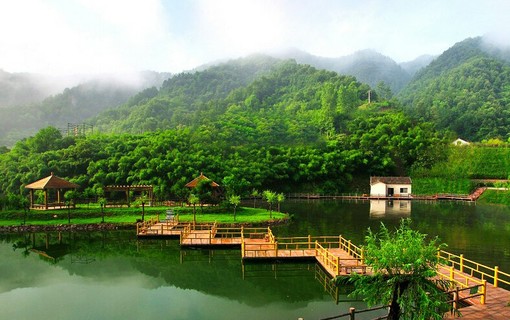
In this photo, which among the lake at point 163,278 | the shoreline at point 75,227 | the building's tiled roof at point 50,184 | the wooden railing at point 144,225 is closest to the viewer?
the lake at point 163,278

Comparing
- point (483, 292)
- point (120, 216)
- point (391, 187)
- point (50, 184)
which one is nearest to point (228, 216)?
point (120, 216)

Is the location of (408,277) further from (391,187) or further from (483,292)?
(391,187)

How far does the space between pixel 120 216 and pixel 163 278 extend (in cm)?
1574

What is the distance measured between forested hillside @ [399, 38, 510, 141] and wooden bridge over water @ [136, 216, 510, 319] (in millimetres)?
72055

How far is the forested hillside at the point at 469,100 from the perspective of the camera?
286 feet

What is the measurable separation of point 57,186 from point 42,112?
123 m

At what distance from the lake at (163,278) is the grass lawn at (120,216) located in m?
2.45

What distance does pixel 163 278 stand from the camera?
1780 centimetres

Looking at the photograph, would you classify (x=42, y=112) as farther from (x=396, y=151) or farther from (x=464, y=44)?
(x=464, y=44)

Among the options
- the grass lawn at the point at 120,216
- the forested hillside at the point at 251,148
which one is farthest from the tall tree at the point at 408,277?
the forested hillside at the point at 251,148

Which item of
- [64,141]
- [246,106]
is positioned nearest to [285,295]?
[64,141]

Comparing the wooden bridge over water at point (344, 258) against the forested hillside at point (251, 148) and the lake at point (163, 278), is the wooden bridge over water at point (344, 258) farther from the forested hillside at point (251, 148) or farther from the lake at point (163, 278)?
the forested hillside at point (251, 148)

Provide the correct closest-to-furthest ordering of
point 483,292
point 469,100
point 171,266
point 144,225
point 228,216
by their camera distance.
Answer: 1. point 483,292
2. point 171,266
3. point 144,225
4. point 228,216
5. point 469,100

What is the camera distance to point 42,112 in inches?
5531
